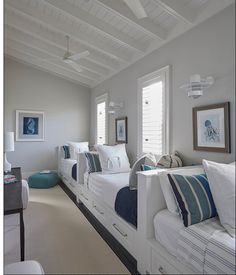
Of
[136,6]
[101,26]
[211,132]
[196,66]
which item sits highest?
[101,26]

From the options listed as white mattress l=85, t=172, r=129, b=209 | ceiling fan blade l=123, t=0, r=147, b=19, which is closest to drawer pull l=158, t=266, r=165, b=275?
white mattress l=85, t=172, r=129, b=209

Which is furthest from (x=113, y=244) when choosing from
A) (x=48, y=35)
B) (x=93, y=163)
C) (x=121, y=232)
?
(x=48, y=35)

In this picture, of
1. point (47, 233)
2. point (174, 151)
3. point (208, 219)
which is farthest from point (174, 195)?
point (47, 233)

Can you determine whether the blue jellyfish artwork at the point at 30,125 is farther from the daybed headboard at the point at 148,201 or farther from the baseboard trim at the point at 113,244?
the daybed headboard at the point at 148,201

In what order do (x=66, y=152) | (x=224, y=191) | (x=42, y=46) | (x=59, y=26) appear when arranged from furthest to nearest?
(x=66, y=152), (x=42, y=46), (x=59, y=26), (x=224, y=191)

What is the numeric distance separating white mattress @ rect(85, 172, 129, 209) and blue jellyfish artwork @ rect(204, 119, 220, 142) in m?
1.04

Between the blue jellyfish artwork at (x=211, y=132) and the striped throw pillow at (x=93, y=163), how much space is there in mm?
1770

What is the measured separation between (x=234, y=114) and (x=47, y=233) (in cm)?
248

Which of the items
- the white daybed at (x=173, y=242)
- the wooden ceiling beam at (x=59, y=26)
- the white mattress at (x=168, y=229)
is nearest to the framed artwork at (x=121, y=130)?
the wooden ceiling beam at (x=59, y=26)

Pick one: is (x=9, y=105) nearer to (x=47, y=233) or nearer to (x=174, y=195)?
(x=47, y=233)

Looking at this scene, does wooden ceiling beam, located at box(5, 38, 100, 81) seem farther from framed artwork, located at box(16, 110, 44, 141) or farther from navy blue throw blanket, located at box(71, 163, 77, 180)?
navy blue throw blanket, located at box(71, 163, 77, 180)

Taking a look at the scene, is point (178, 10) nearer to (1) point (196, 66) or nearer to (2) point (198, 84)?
(1) point (196, 66)

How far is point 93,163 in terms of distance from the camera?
3279 millimetres

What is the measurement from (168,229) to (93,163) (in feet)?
6.48
